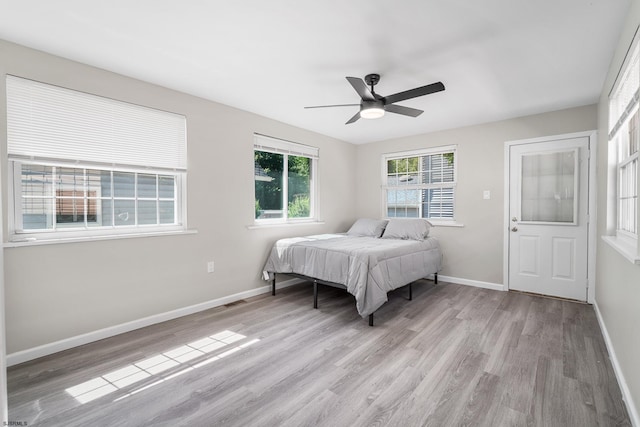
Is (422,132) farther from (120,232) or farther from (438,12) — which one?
(120,232)

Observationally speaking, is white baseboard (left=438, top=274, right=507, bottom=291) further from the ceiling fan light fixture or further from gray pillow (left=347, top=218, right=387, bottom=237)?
the ceiling fan light fixture

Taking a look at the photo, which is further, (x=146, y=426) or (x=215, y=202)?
(x=215, y=202)

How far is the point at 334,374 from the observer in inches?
86.3

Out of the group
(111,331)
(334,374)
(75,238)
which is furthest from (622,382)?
(75,238)

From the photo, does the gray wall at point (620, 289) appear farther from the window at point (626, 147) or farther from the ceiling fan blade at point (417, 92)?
the ceiling fan blade at point (417, 92)

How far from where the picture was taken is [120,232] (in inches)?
113

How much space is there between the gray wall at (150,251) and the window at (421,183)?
163cm

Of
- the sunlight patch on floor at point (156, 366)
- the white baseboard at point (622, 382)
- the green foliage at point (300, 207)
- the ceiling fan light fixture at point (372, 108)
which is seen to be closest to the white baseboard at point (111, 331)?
the sunlight patch on floor at point (156, 366)

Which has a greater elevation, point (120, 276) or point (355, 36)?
point (355, 36)

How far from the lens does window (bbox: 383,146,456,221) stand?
15.5ft

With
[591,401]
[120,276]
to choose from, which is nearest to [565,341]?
[591,401]

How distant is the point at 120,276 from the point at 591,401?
3647mm

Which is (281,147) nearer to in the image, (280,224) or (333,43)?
(280,224)

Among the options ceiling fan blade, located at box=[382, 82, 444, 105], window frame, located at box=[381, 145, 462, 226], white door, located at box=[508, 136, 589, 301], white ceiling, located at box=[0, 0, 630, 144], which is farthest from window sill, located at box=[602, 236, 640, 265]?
window frame, located at box=[381, 145, 462, 226]
